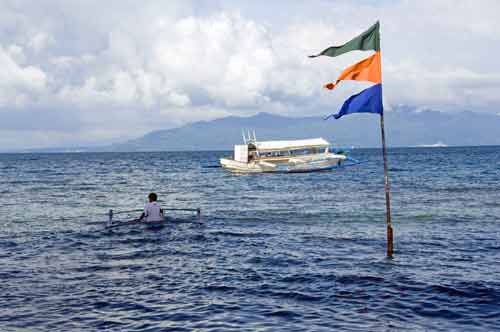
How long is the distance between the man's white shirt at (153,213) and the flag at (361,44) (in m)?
11.2

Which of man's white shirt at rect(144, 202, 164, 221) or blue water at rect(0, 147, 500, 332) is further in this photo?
man's white shirt at rect(144, 202, 164, 221)

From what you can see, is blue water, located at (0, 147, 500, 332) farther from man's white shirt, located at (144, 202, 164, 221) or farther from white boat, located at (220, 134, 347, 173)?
white boat, located at (220, 134, 347, 173)

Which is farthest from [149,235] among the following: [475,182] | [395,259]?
[475,182]

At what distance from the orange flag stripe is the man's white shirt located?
36.2 feet

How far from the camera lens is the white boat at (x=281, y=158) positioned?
80562mm

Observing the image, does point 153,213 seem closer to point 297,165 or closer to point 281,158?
point 297,165

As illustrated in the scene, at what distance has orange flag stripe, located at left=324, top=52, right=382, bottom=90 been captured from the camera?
16.4 meters

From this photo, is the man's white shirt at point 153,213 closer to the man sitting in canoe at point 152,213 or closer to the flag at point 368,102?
the man sitting in canoe at point 152,213

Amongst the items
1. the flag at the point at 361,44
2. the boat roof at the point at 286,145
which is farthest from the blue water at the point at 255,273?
the boat roof at the point at 286,145

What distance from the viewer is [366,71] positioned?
648 inches

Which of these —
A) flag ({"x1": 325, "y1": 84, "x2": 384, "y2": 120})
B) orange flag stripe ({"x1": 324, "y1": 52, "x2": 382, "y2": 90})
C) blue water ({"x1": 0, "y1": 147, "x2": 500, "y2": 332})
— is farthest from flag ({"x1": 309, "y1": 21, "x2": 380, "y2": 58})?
blue water ({"x1": 0, "y1": 147, "x2": 500, "y2": 332})

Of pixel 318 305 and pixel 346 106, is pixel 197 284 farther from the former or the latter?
pixel 346 106

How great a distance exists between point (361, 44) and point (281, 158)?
231 ft

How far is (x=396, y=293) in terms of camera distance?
43.5 feet
